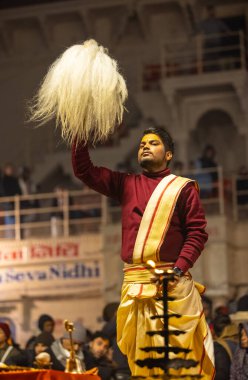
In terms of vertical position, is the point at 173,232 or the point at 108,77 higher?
the point at 108,77

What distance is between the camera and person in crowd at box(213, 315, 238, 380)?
9.80m

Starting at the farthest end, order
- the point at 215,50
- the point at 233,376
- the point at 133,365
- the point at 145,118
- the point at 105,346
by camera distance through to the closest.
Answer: the point at 145,118, the point at 215,50, the point at 105,346, the point at 233,376, the point at 133,365

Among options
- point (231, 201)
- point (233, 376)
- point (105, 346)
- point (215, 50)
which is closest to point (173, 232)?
point (233, 376)

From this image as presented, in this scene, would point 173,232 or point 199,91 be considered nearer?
point 173,232

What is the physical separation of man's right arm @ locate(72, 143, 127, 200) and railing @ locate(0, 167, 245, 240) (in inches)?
425

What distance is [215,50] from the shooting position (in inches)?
830

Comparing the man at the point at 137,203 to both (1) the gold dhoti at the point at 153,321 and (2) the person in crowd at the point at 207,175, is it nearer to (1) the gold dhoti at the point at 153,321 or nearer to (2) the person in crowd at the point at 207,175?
(1) the gold dhoti at the point at 153,321

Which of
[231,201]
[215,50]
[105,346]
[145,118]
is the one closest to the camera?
[105,346]

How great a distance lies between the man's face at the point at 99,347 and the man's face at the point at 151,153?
4339mm

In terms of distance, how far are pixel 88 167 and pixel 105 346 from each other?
14.3 ft

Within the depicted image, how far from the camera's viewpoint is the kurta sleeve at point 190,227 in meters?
6.16

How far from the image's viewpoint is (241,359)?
9.26 m

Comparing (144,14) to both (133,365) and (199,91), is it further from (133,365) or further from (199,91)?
(133,365)

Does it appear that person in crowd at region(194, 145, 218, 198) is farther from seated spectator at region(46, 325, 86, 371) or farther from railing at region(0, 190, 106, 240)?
seated spectator at region(46, 325, 86, 371)
